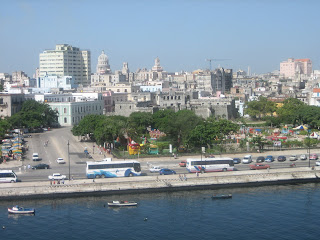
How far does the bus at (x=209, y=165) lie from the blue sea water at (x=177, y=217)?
2917mm

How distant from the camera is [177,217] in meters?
25.5

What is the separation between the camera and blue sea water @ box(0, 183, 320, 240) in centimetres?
2303

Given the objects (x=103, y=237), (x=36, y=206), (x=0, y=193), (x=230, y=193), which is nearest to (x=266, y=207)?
(x=230, y=193)

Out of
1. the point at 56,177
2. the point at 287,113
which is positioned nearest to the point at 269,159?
the point at 56,177

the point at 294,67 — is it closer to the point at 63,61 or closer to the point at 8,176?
the point at 63,61

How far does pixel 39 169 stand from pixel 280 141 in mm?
19157

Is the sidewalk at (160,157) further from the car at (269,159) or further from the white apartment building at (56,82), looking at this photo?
the white apartment building at (56,82)

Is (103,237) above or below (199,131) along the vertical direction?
below

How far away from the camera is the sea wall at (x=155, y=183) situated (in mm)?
29120

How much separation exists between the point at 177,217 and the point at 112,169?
7.57 metres

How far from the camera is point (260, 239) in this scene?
2225cm

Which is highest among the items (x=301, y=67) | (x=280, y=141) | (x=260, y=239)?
(x=301, y=67)

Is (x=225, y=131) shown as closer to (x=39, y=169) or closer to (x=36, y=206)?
(x=39, y=169)

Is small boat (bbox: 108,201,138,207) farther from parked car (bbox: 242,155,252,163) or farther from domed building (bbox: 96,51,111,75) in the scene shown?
domed building (bbox: 96,51,111,75)
